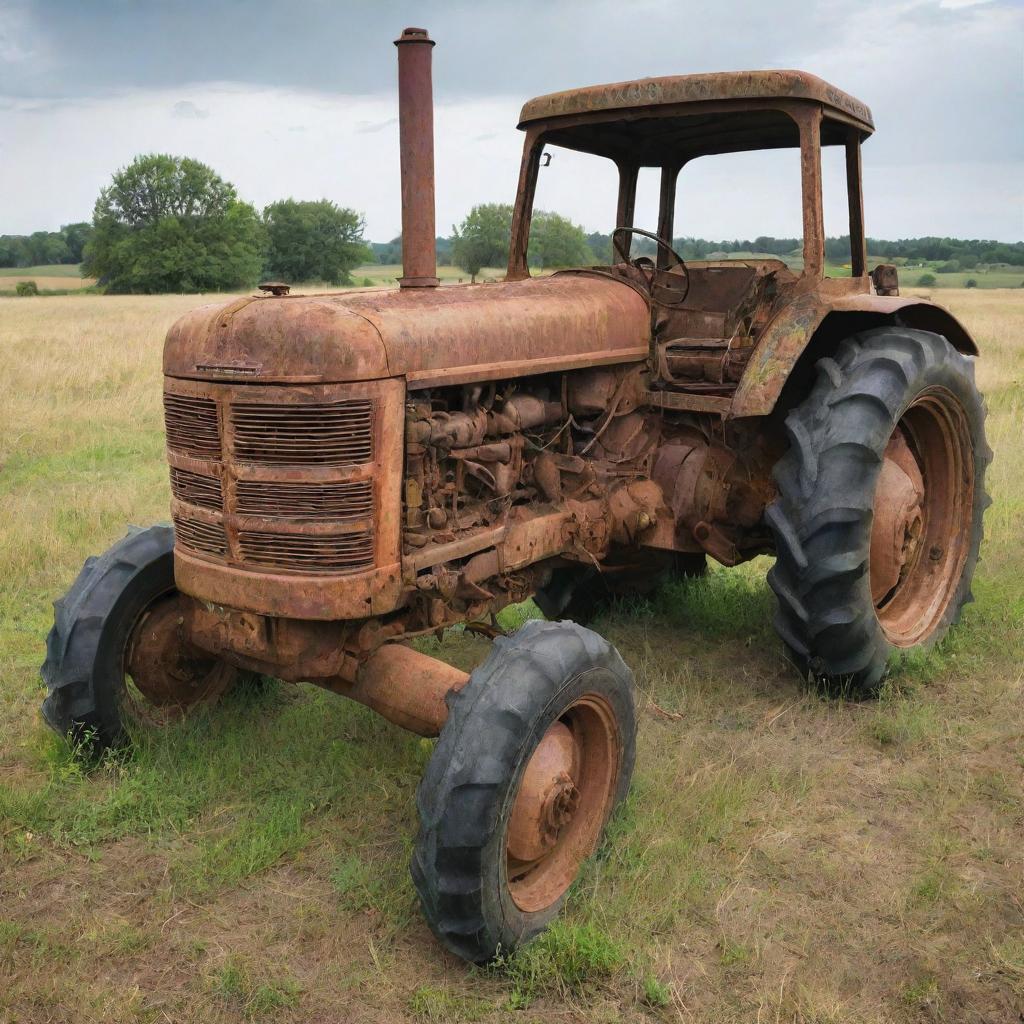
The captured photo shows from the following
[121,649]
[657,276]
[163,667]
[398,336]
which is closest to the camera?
[398,336]

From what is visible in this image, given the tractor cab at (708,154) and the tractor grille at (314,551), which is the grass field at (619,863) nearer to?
the tractor grille at (314,551)

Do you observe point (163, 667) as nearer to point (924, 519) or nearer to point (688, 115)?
point (688, 115)

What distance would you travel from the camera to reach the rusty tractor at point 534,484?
117 inches

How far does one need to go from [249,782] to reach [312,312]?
1738mm

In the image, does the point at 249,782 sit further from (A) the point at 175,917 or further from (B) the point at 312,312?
(B) the point at 312,312

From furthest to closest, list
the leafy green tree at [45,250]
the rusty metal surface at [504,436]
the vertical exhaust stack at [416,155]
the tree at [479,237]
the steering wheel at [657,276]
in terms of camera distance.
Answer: the leafy green tree at [45,250] → the tree at [479,237] → the steering wheel at [657,276] → the vertical exhaust stack at [416,155] → the rusty metal surface at [504,436]

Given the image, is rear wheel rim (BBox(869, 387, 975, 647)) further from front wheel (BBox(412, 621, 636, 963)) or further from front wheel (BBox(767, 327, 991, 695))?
front wheel (BBox(412, 621, 636, 963))

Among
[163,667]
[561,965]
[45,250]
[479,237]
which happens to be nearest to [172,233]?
[45,250]

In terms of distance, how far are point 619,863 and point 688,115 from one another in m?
3.02

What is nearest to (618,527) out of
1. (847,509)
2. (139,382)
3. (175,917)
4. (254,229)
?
(847,509)

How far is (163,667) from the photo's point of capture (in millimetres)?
3922

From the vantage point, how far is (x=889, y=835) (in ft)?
11.2

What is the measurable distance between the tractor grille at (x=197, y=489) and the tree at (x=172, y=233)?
155 feet

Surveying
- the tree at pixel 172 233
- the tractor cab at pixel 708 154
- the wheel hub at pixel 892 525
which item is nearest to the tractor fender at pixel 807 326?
the tractor cab at pixel 708 154
